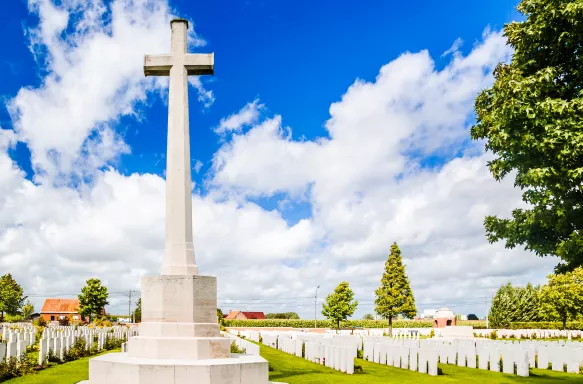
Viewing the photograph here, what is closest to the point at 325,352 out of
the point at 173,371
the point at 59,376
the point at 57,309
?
the point at 59,376

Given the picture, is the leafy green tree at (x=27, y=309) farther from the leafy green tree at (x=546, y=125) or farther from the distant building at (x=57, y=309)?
the leafy green tree at (x=546, y=125)

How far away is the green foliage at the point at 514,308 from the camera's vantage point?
60750 millimetres

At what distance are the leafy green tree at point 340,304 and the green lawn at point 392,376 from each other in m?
36.8

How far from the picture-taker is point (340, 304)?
54125 mm

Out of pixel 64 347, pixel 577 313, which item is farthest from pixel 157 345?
pixel 577 313

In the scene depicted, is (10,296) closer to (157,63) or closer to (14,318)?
(14,318)

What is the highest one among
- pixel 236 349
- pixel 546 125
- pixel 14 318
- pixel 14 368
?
pixel 546 125

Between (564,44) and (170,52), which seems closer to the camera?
(170,52)

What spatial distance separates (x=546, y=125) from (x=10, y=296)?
7269 centimetres

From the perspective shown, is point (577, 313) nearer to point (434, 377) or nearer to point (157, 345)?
point (434, 377)

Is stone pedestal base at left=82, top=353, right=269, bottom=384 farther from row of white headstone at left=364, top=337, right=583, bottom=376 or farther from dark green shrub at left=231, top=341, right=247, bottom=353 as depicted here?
dark green shrub at left=231, top=341, right=247, bottom=353

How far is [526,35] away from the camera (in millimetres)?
15891

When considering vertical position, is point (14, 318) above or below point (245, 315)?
above

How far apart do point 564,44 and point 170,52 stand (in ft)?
38.6
